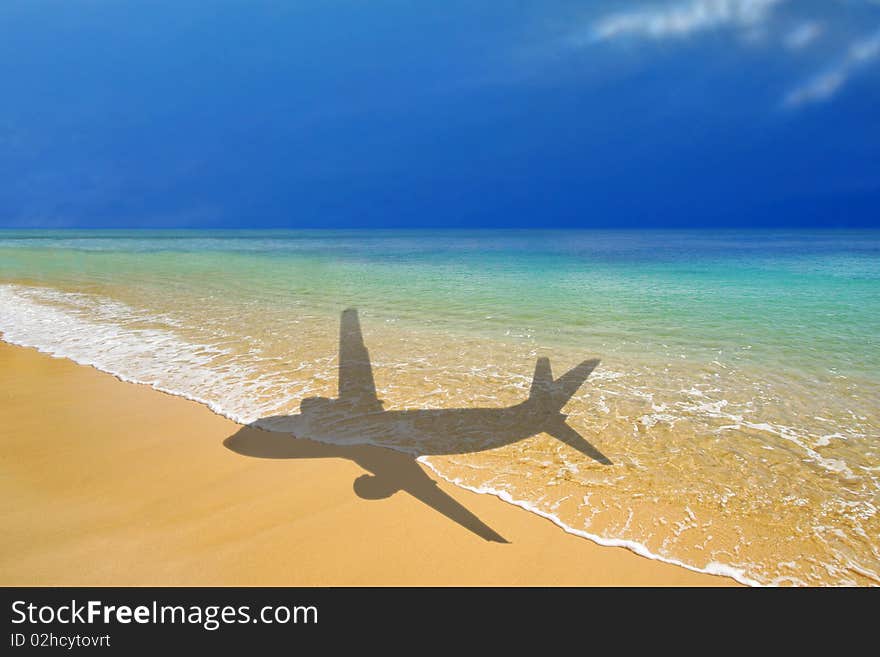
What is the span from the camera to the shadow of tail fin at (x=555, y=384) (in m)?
6.31

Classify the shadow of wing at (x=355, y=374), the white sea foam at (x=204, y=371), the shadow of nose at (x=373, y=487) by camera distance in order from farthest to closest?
the shadow of wing at (x=355, y=374) → the white sea foam at (x=204, y=371) → the shadow of nose at (x=373, y=487)

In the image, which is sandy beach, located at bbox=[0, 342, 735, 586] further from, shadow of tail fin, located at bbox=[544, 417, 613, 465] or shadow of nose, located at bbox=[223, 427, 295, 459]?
shadow of tail fin, located at bbox=[544, 417, 613, 465]

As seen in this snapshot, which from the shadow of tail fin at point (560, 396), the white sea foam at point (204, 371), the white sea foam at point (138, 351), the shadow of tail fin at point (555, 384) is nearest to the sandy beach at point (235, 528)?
the white sea foam at point (204, 371)

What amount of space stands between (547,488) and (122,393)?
6.01 meters

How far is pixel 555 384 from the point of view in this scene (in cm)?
696

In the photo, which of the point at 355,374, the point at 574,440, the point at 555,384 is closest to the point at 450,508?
the point at 574,440

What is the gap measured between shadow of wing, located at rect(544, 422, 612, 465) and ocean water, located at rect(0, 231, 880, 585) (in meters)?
0.11

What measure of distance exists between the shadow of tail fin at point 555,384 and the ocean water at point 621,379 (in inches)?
7.5

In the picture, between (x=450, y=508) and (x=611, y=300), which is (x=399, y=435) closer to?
(x=450, y=508)

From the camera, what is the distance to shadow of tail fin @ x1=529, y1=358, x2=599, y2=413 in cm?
631

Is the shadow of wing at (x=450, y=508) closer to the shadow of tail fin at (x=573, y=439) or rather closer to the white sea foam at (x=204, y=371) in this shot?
the white sea foam at (x=204, y=371)

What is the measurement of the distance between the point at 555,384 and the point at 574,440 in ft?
6.04

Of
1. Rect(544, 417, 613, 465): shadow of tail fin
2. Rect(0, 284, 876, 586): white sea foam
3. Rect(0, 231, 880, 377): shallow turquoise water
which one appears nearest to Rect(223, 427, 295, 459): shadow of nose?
Rect(0, 284, 876, 586): white sea foam
